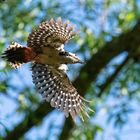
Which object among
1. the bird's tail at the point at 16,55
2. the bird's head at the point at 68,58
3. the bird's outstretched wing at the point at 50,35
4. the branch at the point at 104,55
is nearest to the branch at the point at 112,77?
the branch at the point at 104,55

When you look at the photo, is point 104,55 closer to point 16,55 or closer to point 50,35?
point 50,35

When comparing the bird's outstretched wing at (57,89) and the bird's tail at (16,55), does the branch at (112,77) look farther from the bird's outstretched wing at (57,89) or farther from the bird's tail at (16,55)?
the bird's tail at (16,55)

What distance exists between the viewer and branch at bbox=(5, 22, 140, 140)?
8883 millimetres

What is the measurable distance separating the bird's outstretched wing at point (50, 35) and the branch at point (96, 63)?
3.52 meters

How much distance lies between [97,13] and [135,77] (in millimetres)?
928

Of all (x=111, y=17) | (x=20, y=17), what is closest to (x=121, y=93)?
(x=111, y=17)

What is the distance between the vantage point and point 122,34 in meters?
9.07

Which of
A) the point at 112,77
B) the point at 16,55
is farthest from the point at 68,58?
the point at 112,77

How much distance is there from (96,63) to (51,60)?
12.4ft

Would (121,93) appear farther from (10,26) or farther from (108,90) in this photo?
(10,26)

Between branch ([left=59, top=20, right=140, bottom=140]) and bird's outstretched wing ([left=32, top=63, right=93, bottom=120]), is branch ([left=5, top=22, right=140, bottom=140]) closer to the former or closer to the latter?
branch ([left=59, top=20, right=140, bottom=140])

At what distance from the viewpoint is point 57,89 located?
5.64m

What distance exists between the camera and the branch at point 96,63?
888 centimetres

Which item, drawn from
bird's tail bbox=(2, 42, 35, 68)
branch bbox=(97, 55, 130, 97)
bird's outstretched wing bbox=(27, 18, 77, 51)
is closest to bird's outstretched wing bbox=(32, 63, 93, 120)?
bird's outstretched wing bbox=(27, 18, 77, 51)
